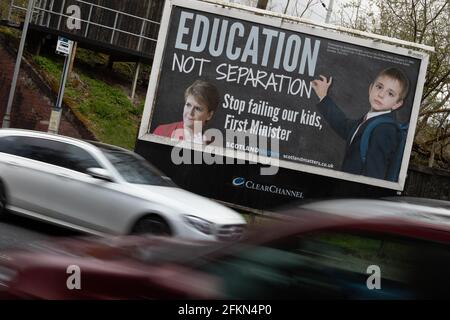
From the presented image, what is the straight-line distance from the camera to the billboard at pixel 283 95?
46.4 ft

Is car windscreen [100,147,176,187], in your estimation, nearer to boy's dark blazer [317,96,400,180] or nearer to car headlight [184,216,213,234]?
car headlight [184,216,213,234]

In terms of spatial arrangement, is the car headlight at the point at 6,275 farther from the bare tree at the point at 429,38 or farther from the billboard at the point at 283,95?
the bare tree at the point at 429,38

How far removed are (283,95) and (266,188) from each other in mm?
2193

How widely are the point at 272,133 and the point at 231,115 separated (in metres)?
1.04

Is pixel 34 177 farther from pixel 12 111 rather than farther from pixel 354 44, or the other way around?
pixel 12 111

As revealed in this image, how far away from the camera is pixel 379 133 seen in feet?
46.5

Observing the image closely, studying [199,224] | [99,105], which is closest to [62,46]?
[99,105]

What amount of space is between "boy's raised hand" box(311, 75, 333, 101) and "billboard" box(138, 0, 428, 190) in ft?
0.08

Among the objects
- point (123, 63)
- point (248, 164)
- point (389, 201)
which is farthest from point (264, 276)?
point (123, 63)

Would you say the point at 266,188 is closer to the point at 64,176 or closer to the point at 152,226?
the point at 64,176

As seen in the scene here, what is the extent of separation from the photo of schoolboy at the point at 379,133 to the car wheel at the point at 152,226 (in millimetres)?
6816

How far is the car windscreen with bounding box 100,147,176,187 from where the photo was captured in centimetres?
918

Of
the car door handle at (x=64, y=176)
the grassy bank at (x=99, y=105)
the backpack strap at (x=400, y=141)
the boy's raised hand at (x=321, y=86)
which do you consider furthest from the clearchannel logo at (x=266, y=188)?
the grassy bank at (x=99, y=105)

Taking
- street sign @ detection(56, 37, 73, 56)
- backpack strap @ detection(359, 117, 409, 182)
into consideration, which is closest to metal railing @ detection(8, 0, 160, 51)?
street sign @ detection(56, 37, 73, 56)
